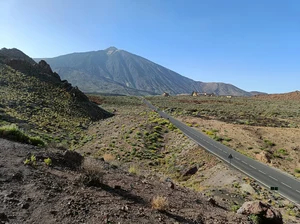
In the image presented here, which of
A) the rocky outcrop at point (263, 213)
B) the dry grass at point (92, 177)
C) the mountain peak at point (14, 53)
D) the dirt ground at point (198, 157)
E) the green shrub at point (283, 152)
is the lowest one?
the dirt ground at point (198, 157)

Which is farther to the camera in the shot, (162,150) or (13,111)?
(13,111)

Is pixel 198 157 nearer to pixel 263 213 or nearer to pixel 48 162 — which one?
pixel 263 213

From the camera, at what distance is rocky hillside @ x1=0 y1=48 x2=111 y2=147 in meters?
36.8

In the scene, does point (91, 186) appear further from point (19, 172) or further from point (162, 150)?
point (162, 150)

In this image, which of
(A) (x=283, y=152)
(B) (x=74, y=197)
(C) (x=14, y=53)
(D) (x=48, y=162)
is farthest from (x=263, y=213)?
(C) (x=14, y=53)

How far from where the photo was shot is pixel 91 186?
9641mm

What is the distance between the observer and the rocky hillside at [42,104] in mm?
36791

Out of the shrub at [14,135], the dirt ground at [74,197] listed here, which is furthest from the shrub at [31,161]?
the shrub at [14,135]

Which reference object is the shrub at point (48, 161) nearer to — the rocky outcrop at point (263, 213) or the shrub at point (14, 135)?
the shrub at point (14, 135)

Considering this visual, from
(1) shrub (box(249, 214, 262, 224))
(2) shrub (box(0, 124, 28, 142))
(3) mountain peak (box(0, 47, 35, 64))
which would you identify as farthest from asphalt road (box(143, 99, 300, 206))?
(3) mountain peak (box(0, 47, 35, 64))

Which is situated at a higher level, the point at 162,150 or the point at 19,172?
the point at 19,172

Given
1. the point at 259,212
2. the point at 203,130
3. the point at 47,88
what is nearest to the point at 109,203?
the point at 259,212

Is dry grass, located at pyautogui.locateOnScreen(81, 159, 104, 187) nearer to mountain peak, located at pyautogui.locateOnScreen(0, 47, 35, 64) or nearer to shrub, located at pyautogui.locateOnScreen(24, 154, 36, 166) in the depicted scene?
shrub, located at pyautogui.locateOnScreen(24, 154, 36, 166)

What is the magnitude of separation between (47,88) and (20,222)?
5809 centimetres
